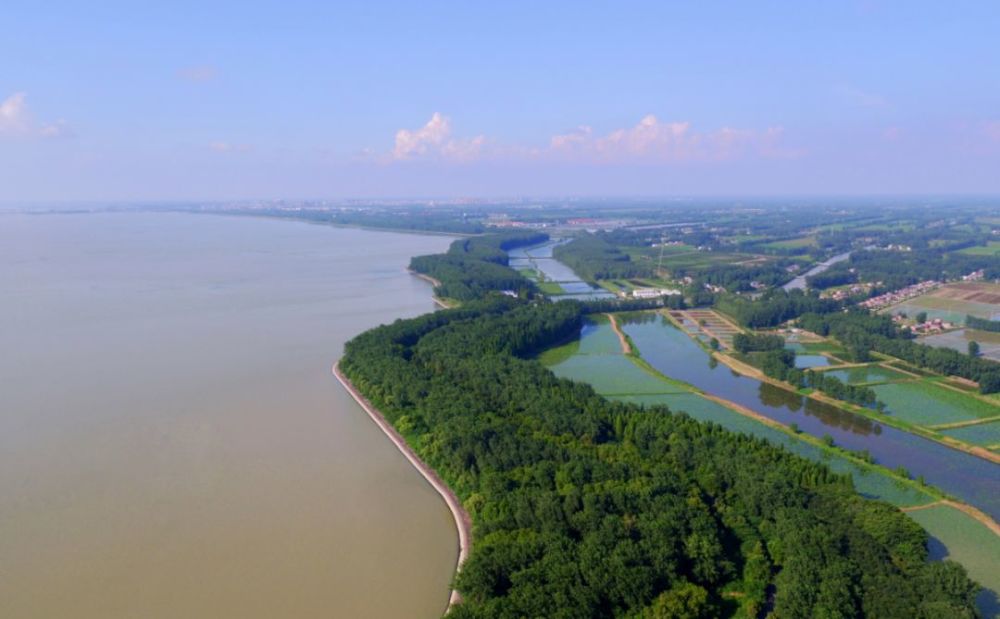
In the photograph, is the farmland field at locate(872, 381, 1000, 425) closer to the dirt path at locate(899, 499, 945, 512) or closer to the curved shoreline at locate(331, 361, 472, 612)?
the dirt path at locate(899, 499, 945, 512)

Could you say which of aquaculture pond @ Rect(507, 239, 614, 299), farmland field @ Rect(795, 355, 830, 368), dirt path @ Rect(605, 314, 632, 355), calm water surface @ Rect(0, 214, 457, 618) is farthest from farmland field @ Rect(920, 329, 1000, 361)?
calm water surface @ Rect(0, 214, 457, 618)

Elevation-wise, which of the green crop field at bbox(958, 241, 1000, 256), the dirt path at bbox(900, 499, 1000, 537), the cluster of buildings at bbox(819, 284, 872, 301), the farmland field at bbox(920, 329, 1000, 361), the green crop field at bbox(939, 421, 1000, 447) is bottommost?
the dirt path at bbox(900, 499, 1000, 537)

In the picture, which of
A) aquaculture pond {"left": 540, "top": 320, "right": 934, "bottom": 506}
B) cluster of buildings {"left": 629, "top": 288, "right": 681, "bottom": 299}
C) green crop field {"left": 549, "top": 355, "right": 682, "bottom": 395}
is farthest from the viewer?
cluster of buildings {"left": 629, "top": 288, "right": 681, "bottom": 299}

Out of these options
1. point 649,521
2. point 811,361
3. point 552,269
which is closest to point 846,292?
point 811,361

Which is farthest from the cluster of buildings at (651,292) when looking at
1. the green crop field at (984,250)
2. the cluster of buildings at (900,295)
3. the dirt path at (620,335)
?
the green crop field at (984,250)

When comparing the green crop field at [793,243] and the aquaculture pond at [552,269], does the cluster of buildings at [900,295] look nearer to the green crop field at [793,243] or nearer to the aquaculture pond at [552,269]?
the aquaculture pond at [552,269]

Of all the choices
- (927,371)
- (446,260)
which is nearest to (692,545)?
(927,371)
